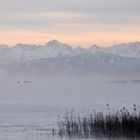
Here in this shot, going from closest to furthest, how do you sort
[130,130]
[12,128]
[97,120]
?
[130,130] → [97,120] → [12,128]

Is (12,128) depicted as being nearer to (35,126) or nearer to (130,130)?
(35,126)

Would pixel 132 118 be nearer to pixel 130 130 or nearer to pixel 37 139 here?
pixel 130 130

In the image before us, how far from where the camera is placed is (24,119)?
54375 mm

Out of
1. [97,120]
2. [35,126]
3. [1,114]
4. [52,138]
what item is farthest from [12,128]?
[1,114]

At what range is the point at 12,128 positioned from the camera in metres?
45.2

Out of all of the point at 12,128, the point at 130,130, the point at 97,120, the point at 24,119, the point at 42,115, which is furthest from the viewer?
the point at 42,115

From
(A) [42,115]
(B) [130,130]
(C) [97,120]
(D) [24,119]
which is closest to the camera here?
(B) [130,130]

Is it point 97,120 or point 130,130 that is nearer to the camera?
point 130,130

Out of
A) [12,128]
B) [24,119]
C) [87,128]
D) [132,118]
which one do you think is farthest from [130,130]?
[24,119]

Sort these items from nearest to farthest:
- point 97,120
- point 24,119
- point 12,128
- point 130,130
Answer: point 130,130, point 97,120, point 12,128, point 24,119

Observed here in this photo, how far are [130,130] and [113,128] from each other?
1318mm

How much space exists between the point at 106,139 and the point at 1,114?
1099 inches

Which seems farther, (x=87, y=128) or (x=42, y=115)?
(x=42, y=115)

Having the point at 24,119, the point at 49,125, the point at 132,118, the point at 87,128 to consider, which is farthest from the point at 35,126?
the point at 132,118
